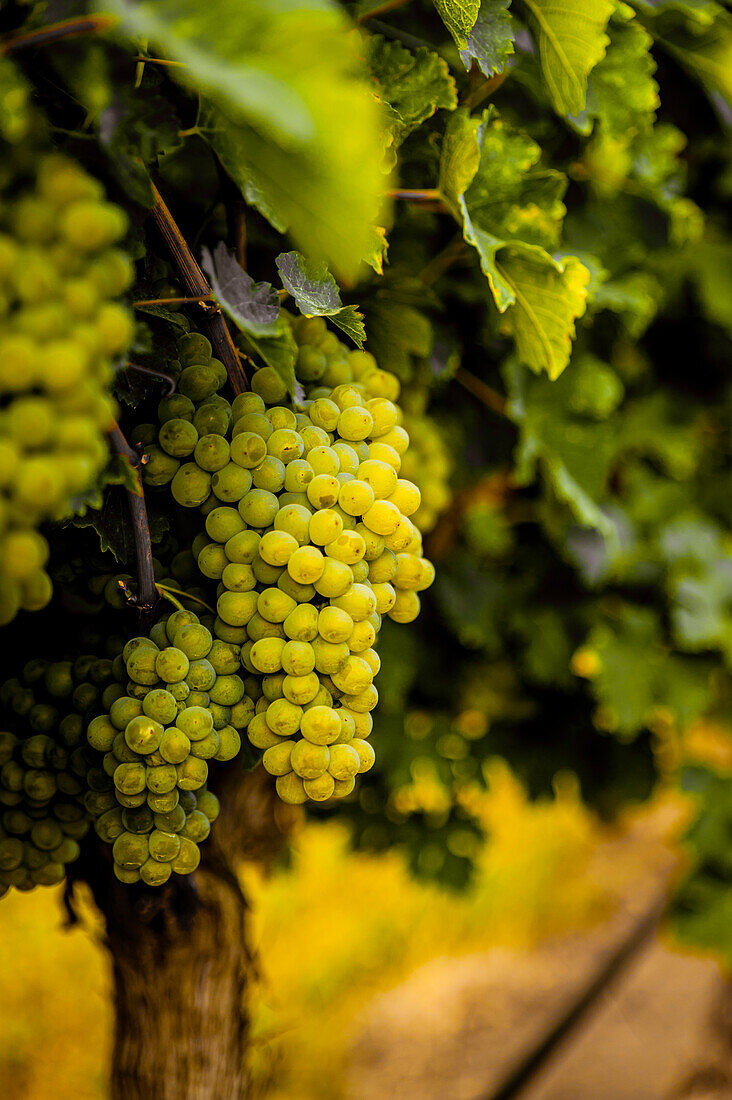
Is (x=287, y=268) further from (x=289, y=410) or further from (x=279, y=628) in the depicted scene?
(x=279, y=628)

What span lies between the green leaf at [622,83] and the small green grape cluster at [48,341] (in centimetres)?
52

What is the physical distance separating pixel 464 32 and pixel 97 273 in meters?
0.33

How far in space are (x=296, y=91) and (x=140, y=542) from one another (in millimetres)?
250

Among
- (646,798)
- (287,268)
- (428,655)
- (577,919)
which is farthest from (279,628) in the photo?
(577,919)

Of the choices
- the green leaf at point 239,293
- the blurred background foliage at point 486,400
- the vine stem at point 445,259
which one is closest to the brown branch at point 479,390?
the blurred background foliage at point 486,400

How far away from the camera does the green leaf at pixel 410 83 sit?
571 mm

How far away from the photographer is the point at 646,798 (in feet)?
4.38

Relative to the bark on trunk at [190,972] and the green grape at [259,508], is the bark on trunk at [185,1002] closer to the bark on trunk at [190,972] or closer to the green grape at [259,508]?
the bark on trunk at [190,972]

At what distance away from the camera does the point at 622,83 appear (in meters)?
0.72

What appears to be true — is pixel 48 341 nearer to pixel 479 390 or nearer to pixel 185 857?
pixel 185 857

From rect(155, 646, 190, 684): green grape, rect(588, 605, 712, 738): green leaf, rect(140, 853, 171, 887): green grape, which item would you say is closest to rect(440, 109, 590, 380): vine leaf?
rect(155, 646, 190, 684): green grape

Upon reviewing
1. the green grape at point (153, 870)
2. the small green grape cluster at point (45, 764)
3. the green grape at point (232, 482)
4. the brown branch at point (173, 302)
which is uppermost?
the brown branch at point (173, 302)

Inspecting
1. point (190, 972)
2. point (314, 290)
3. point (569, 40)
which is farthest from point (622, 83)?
point (190, 972)

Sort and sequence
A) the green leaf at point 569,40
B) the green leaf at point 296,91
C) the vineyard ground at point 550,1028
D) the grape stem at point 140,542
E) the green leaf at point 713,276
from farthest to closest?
the vineyard ground at point 550,1028 → the green leaf at point 713,276 → the green leaf at point 569,40 → the grape stem at point 140,542 → the green leaf at point 296,91
